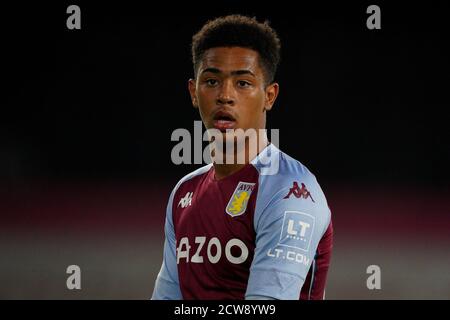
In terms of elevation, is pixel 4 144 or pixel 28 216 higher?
pixel 4 144

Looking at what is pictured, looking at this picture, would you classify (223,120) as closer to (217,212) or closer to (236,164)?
(236,164)

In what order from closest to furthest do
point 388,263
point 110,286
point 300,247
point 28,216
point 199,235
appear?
1. point 300,247
2. point 199,235
3. point 110,286
4. point 388,263
5. point 28,216

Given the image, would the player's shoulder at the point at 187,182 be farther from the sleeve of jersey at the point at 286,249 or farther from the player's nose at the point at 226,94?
the sleeve of jersey at the point at 286,249

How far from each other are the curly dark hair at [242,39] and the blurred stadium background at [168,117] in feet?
16.4

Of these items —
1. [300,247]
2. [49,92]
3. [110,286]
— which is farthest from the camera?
[49,92]

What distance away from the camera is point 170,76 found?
28.6ft

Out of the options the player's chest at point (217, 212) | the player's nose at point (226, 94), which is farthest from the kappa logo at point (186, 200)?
the player's nose at point (226, 94)

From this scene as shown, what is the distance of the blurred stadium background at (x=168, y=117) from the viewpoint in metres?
8.02

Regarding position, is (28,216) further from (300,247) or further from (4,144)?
(300,247)

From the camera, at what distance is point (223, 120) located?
2.61 meters

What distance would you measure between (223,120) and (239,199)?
1.08ft

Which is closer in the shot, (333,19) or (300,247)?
(300,247)

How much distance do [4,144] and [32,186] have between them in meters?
0.71

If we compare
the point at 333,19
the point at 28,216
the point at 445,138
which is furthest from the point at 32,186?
the point at 445,138
